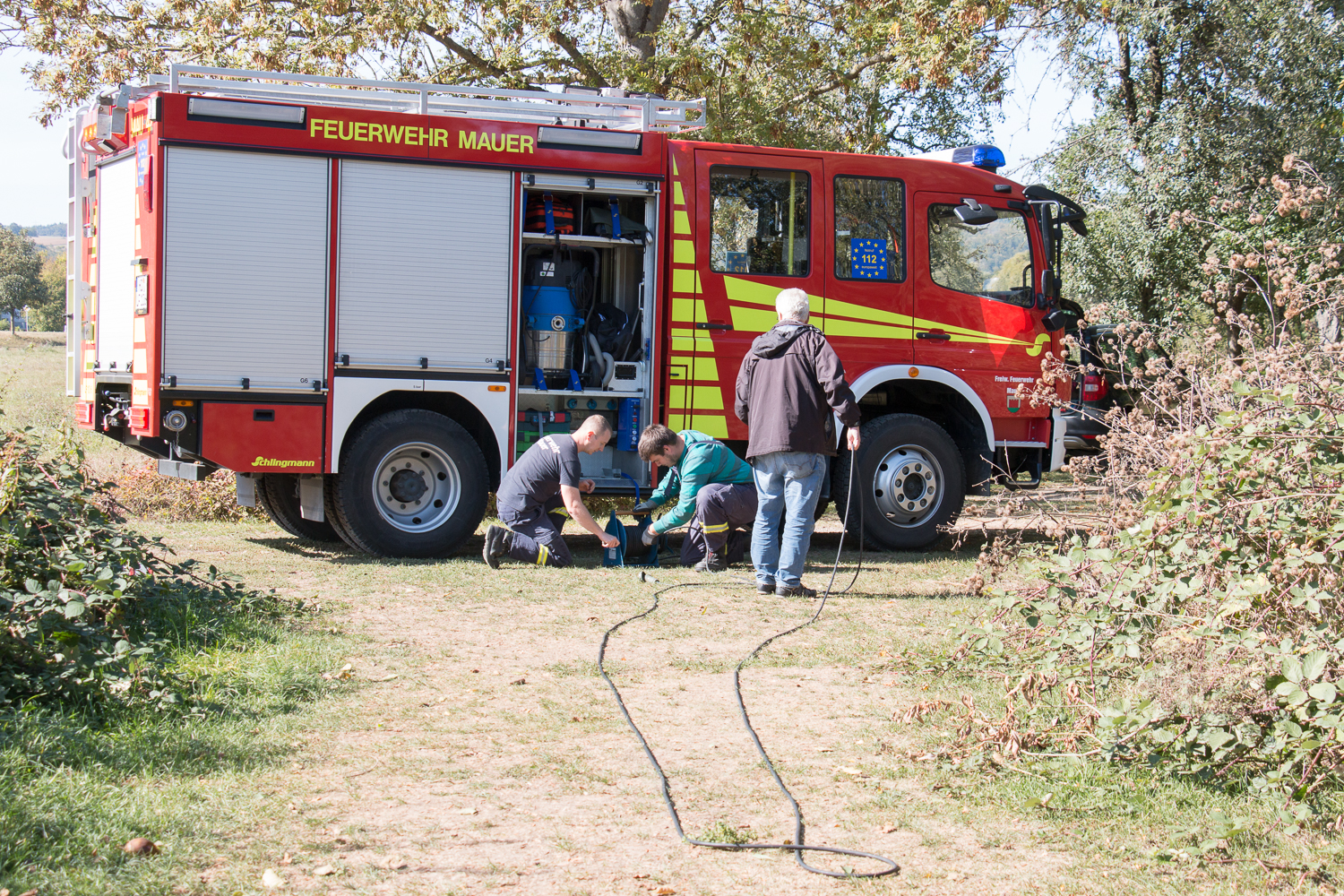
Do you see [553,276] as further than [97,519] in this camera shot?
Yes

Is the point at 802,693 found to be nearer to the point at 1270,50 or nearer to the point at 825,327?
the point at 825,327

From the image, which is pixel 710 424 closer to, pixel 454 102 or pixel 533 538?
pixel 533 538

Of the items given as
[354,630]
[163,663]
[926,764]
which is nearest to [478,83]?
[354,630]

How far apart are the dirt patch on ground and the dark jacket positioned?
3.35ft

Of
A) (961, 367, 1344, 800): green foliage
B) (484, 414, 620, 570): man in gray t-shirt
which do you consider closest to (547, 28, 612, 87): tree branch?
(484, 414, 620, 570): man in gray t-shirt

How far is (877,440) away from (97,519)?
5786mm

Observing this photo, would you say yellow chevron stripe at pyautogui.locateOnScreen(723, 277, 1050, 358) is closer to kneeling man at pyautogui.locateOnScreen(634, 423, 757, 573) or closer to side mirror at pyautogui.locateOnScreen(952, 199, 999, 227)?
side mirror at pyautogui.locateOnScreen(952, 199, 999, 227)

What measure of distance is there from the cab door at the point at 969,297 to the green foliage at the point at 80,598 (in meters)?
5.70

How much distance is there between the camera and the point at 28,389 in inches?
1240

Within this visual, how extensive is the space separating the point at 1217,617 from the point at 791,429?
12.0 ft

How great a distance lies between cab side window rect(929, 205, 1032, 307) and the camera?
9.90 meters

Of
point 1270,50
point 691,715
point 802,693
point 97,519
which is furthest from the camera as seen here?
point 1270,50

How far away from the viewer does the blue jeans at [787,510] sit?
301 inches

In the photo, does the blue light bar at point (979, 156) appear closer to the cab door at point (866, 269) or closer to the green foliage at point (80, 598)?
the cab door at point (866, 269)
